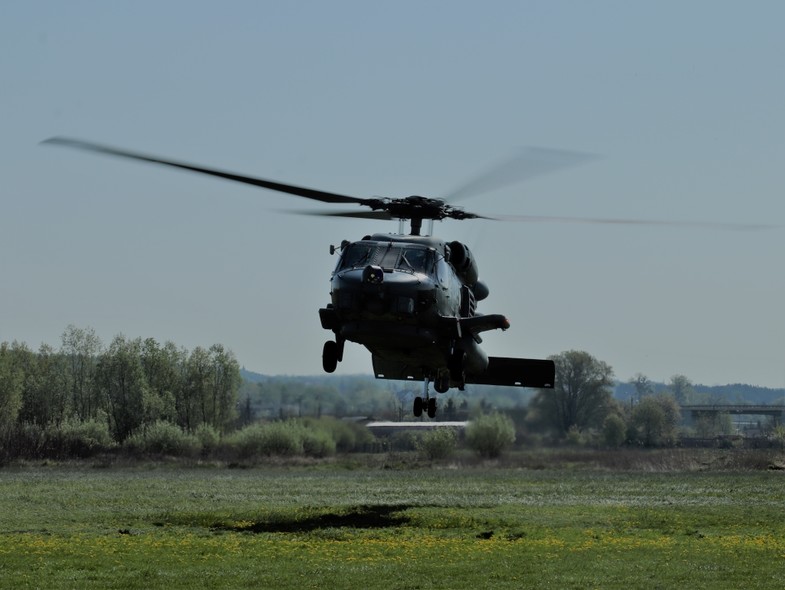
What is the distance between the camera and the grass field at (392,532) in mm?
32844

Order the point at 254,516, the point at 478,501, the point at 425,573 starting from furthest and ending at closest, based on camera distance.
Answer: the point at 478,501
the point at 254,516
the point at 425,573

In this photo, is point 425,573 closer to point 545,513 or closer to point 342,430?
point 545,513

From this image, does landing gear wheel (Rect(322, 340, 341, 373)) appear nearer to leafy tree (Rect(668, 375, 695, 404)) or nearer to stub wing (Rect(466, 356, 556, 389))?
stub wing (Rect(466, 356, 556, 389))

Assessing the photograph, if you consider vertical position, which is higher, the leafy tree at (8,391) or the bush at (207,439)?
the leafy tree at (8,391)

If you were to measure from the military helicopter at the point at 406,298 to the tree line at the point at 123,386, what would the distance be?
70.9m

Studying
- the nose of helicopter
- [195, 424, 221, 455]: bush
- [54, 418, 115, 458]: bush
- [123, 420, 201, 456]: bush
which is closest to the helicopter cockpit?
the nose of helicopter

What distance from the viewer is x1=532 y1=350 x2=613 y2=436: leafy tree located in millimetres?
106750

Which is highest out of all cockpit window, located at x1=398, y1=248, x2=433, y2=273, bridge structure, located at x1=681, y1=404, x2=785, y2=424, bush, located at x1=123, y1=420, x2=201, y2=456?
cockpit window, located at x1=398, y1=248, x2=433, y2=273

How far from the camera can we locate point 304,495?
62406 millimetres

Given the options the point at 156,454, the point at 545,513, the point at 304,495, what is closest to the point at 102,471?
the point at 156,454

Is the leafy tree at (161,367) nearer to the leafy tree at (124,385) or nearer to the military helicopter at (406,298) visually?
the leafy tree at (124,385)

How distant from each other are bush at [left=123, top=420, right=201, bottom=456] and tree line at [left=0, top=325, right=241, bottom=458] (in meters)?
2.46

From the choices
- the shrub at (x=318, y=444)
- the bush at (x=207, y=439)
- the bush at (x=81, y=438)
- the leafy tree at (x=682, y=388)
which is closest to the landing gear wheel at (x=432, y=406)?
the shrub at (x=318, y=444)

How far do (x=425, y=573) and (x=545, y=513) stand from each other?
770 inches
